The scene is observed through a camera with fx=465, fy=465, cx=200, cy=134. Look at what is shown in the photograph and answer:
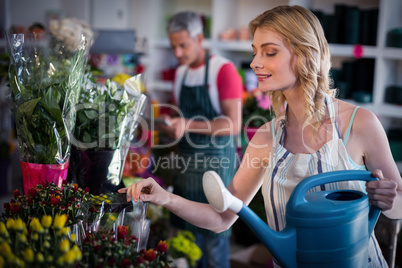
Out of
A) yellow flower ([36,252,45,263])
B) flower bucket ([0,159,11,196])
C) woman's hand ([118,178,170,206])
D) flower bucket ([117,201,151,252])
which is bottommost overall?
flower bucket ([0,159,11,196])

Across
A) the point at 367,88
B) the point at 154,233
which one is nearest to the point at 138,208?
the point at 154,233

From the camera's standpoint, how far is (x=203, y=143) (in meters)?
2.39

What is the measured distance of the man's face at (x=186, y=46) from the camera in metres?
2.44

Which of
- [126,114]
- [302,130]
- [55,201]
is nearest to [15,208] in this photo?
[55,201]

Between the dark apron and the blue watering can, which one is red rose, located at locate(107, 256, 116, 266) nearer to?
the blue watering can

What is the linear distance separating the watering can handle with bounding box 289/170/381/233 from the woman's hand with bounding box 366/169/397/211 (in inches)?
0.4

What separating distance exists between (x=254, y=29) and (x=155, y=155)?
1.72 m

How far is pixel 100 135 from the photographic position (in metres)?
1.26

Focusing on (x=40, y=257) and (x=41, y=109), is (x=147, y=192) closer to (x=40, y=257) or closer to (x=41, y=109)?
(x=41, y=109)

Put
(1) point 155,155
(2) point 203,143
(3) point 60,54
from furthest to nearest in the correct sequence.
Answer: (1) point 155,155
(2) point 203,143
(3) point 60,54

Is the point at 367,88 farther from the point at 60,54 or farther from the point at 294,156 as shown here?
the point at 60,54

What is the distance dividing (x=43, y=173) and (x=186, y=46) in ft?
4.76

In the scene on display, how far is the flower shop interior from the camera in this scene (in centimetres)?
91

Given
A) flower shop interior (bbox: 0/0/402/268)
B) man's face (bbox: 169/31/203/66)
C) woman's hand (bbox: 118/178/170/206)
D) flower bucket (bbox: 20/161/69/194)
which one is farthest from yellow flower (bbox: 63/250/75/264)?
man's face (bbox: 169/31/203/66)
